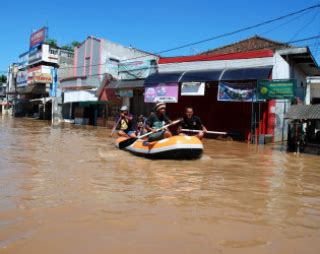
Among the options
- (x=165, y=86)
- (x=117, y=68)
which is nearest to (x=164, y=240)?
(x=165, y=86)

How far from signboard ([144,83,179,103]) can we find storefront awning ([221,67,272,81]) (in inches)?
123

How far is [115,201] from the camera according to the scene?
569 cm

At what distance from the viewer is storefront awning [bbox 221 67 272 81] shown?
1752 cm

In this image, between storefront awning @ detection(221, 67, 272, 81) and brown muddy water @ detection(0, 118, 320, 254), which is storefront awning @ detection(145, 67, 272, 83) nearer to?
storefront awning @ detection(221, 67, 272, 81)

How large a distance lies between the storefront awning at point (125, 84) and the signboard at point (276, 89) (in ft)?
30.2

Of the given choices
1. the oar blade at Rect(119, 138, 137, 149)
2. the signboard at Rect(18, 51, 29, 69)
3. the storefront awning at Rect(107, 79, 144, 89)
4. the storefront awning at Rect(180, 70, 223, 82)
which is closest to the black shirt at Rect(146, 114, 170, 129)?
the oar blade at Rect(119, 138, 137, 149)

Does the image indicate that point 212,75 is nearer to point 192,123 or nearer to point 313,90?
point 192,123

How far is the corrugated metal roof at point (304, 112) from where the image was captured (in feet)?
46.2

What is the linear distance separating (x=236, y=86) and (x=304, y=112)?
14.4 ft

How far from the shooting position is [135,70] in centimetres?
2623

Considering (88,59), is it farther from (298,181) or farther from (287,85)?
(298,181)

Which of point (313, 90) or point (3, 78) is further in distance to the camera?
point (3, 78)

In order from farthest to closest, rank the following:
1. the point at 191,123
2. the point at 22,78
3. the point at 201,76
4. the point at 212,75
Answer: the point at 22,78
the point at 201,76
the point at 212,75
the point at 191,123

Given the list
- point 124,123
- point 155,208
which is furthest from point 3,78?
point 155,208
